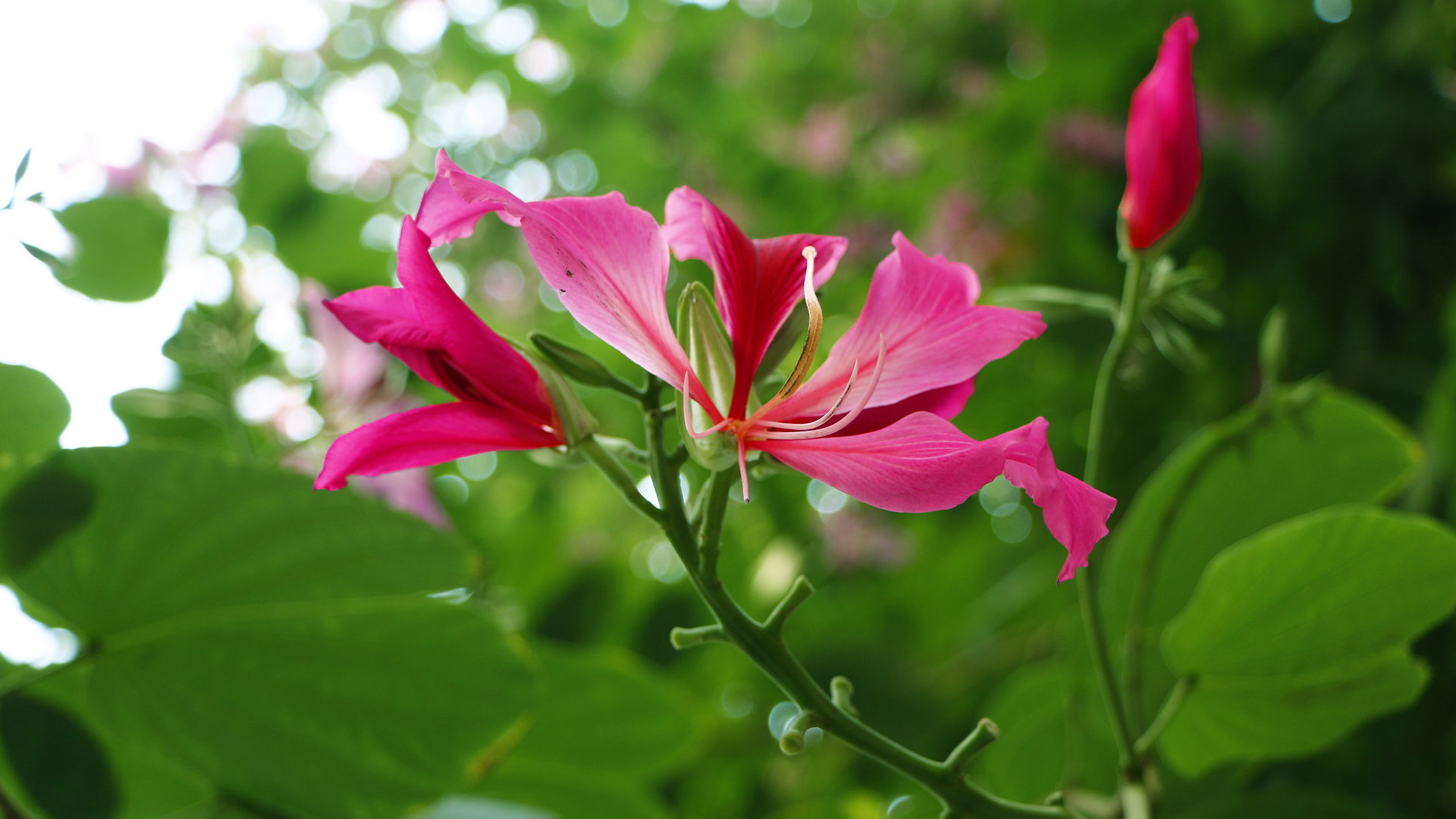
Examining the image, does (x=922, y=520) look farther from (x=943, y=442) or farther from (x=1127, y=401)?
(x=943, y=442)

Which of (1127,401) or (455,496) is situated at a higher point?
(455,496)

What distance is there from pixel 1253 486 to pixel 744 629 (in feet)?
1.42

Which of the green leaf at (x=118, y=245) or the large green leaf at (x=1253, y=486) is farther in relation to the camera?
the green leaf at (x=118, y=245)

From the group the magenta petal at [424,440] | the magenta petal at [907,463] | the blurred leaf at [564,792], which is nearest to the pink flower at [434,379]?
the magenta petal at [424,440]

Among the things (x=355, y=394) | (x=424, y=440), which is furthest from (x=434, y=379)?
(x=355, y=394)

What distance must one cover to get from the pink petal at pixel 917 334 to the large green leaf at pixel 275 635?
0.27 meters

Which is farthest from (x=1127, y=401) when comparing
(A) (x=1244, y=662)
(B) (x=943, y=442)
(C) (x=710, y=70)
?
(C) (x=710, y=70)

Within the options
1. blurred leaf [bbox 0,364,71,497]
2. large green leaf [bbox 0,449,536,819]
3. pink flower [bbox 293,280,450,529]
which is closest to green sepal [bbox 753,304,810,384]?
large green leaf [bbox 0,449,536,819]

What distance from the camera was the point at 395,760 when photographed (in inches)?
21.5

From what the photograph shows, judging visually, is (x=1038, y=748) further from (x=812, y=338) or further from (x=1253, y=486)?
(x=812, y=338)

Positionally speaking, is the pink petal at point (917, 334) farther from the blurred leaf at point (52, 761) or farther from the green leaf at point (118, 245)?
the green leaf at point (118, 245)

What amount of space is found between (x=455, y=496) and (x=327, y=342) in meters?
0.32

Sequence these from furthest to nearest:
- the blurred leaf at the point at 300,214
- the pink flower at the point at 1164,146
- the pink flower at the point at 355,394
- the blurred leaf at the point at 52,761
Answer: the blurred leaf at the point at 300,214 < the pink flower at the point at 355,394 < the blurred leaf at the point at 52,761 < the pink flower at the point at 1164,146

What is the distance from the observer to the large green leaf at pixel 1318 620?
1.62 ft
